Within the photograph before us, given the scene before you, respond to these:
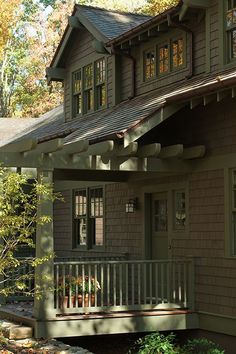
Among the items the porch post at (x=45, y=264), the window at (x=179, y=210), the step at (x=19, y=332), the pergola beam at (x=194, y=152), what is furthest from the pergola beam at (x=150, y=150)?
the step at (x=19, y=332)

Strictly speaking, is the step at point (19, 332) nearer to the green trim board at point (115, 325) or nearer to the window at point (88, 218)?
the green trim board at point (115, 325)

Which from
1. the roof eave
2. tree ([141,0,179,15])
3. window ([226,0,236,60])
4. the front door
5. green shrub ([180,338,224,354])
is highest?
tree ([141,0,179,15])

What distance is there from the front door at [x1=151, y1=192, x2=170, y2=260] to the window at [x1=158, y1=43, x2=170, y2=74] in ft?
9.13

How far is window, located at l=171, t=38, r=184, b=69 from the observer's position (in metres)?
13.3

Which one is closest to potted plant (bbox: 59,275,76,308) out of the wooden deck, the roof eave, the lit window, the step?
the wooden deck

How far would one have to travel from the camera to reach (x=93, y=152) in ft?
35.6

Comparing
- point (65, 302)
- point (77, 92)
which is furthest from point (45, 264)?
point (77, 92)

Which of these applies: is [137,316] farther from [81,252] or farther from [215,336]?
[81,252]

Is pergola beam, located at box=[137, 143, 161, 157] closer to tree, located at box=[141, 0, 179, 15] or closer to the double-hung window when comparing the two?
the double-hung window

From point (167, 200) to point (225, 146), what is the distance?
2.27 meters

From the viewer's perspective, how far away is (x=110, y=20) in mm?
16922

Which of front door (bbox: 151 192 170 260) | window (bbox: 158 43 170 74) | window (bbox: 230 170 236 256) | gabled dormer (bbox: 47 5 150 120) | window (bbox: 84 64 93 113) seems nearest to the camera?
window (bbox: 230 170 236 256)

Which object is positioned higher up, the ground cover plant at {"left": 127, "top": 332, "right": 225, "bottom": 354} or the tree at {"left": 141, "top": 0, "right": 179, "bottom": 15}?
the tree at {"left": 141, "top": 0, "right": 179, "bottom": 15}

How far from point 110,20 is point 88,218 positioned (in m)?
5.37
